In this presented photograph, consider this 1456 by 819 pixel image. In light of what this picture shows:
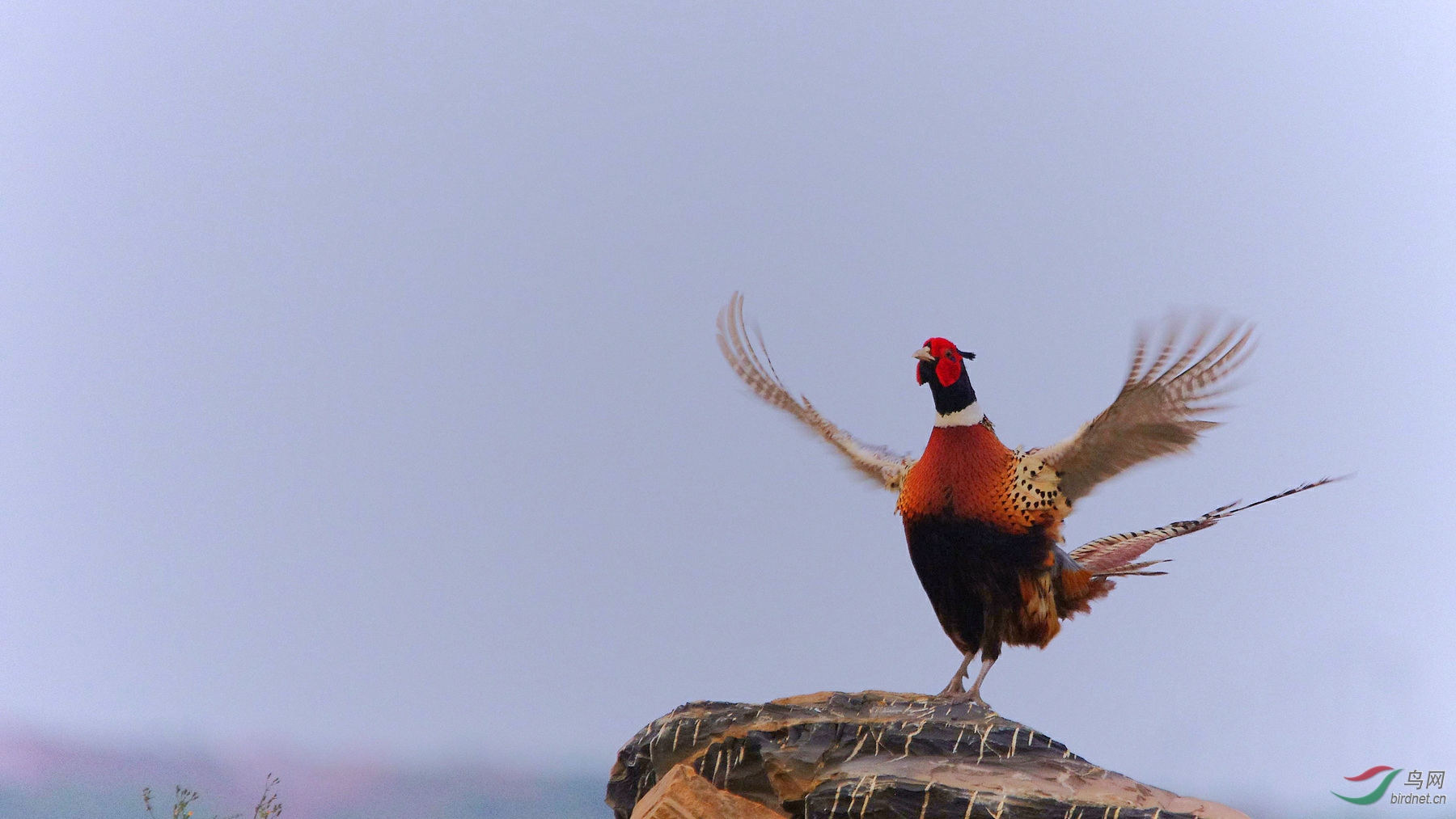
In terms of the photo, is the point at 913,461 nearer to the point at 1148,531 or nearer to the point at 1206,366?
the point at 1148,531

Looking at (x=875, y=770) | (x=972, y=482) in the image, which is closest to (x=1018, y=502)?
→ (x=972, y=482)

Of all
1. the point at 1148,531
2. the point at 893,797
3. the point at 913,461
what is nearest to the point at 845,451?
the point at 913,461

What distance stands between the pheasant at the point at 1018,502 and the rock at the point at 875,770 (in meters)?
0.41

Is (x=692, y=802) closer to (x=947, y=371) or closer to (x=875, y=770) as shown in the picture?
(x=875, y=770)

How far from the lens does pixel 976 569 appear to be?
170 inches

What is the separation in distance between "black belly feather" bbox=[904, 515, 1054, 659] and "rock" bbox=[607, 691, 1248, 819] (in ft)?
1.15

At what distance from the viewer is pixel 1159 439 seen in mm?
4277

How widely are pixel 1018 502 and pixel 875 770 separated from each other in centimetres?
121

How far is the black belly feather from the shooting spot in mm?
4297

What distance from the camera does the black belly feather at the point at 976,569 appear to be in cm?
430

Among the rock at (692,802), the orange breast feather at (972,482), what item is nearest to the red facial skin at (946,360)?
the orange breast feather at (972,482)

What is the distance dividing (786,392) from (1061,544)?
1.54 meters

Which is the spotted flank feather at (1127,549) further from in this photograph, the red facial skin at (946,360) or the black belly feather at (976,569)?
the red facial skin at (946,360)

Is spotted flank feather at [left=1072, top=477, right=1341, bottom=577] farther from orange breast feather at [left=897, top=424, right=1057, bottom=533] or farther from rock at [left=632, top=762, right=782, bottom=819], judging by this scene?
rock at [left=632, top=762, right=782, bottom=819]
